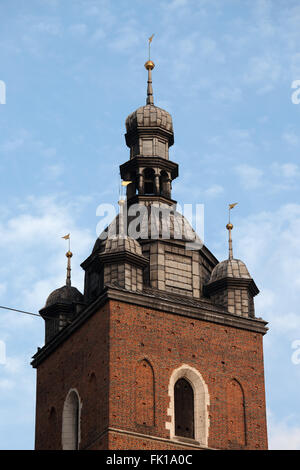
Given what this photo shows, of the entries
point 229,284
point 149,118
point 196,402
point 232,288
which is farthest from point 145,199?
point 196,402

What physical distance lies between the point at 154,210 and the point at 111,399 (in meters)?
9.47

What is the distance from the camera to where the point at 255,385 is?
53812mm

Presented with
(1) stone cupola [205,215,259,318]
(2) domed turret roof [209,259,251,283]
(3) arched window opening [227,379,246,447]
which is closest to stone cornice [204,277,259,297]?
(1) stone cupola [205,215,259,318]

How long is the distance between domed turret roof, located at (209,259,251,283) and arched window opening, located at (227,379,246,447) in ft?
13.6

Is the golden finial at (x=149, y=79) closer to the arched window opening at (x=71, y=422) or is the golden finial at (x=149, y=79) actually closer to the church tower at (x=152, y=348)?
the church tower at (x=152, y=348)

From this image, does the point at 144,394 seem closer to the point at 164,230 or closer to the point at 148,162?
the point at 164,230

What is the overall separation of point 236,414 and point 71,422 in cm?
567

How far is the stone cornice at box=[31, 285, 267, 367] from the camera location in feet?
172

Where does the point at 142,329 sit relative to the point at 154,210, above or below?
below

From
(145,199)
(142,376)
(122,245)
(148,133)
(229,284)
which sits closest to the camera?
(142,376)

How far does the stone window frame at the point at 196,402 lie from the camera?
51.2 metres

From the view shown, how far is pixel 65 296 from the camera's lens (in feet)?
188
